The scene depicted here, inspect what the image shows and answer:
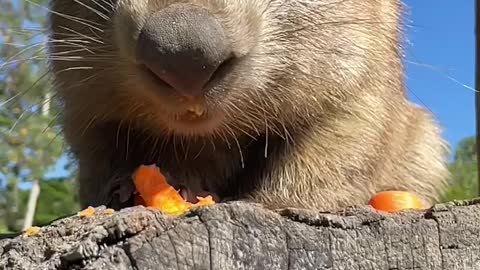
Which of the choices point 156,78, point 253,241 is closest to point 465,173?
point 156,78

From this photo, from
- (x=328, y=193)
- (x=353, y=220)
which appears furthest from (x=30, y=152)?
(x=353, y=220)

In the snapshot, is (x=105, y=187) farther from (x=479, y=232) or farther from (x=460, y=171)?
(x=460, y=171)

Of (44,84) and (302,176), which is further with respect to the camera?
(44,84)

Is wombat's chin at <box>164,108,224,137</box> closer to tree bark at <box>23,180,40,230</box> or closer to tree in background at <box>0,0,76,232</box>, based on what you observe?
tree in background at <box>0,0,76,232</box>

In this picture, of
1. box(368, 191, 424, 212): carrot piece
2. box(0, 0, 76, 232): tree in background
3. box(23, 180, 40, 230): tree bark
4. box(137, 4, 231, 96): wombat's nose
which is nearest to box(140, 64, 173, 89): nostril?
box(137, 4, 231, 96): wombat's nose

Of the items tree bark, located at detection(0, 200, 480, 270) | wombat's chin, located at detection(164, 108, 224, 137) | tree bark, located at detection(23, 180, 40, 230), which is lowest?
tree bark, located at detection(0, 200, 480, 270)
